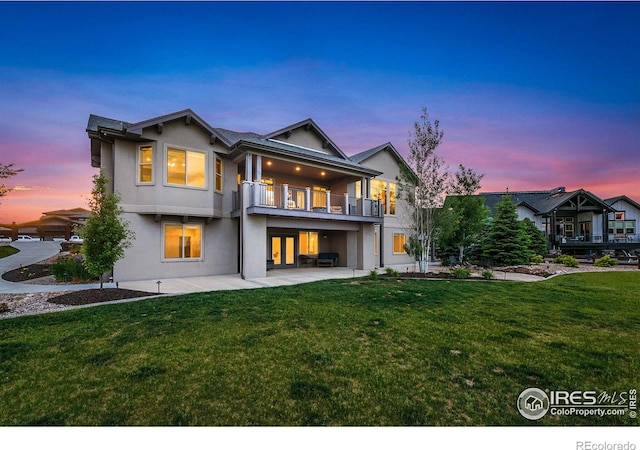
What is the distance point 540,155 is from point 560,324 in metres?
18.3

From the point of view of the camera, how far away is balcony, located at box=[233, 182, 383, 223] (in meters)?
12.8

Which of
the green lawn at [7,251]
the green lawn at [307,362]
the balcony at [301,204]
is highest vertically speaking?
the balcony at [301,204]

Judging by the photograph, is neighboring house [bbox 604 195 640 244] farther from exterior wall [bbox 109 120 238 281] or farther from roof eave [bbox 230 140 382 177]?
exterior wall [bbox 109 120 238 281]

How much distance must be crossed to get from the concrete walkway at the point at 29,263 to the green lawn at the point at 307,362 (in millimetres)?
4270

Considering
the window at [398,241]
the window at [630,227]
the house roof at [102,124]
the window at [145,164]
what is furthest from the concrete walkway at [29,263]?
the window at [630,227]

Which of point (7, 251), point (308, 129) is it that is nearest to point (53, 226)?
point (7, 251)

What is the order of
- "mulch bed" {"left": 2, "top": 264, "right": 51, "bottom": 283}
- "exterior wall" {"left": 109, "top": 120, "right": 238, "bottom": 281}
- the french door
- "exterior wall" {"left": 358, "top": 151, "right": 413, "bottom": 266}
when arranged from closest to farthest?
1. "mulch bed" {"left": 2, "top": 264, "right": 51, "bottom": 283}
2. "exterior wall" {"left": 109, "top": 120, "right": 238, "bottom": 281}
3. the french door
4. "exterior wall" {"left": 358, "top": 151, "right": 413, "bottom": 266}

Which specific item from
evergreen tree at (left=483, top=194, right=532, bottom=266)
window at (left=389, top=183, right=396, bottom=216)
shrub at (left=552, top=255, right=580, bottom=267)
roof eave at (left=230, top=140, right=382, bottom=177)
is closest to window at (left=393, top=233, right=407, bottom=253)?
window at (left=389, top=183, right=396, bottom=216)

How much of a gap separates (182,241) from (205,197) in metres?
2.42

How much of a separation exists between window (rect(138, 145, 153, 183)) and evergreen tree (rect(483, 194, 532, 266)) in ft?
69.0

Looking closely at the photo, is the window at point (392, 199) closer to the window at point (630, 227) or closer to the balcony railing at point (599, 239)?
the balcony railing at point (599, 239)

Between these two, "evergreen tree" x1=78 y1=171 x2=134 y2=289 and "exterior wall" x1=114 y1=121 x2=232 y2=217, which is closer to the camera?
"evergreen tree" x1=78 y1=171 x2=134 y2=289

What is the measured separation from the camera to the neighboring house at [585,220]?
28.2 metres

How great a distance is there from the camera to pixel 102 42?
40.7 feet
